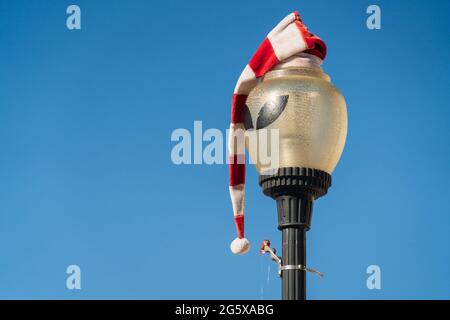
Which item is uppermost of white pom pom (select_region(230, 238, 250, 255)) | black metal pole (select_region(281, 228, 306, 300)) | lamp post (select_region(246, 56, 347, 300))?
lamp post (select_region(246, 56, 347, 300))

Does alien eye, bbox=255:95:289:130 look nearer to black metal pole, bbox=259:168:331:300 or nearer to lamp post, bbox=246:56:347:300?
lamp post, bbox=246:56:347:300

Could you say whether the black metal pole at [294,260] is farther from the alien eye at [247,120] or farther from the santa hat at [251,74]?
the alien eye at [247,120]

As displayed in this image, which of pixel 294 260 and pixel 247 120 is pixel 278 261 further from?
pixel 247 120

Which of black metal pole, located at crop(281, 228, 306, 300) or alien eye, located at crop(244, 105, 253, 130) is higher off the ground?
alien eye, located at crop(244, 105, 253, 130)

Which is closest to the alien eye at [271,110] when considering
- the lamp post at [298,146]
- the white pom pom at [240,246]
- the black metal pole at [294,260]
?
the lamp post at [298,146]

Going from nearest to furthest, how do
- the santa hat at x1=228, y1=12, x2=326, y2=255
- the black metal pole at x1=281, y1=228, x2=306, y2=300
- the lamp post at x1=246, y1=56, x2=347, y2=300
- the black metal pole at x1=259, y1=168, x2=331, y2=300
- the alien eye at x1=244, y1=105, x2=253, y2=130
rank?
the black metal pole at x1=281, y1=228, x2=306, y2=300 → the black metal pole at x1=259, y1=168, x2=331, y2=300 → the lamp post at x1=246, y1=56, x2=347, y2=300 → the alien eye at x1=244, y1=105, x2=253, y2=130 → the santa hat at x1=228, y1=12, x2=326, y2=255

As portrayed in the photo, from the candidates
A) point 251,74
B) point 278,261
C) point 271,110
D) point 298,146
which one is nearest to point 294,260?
point 278,261

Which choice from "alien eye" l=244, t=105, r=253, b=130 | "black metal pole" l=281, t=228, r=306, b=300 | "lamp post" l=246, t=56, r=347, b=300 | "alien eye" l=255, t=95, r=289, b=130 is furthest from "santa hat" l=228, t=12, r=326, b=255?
"black metal pole" l=281, t=228, r=306, b=300
